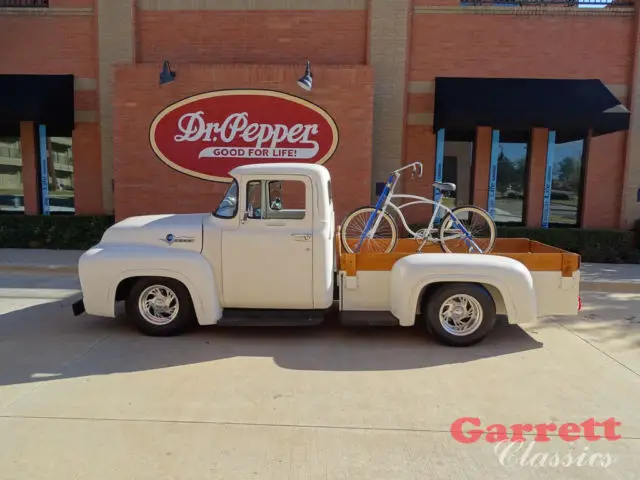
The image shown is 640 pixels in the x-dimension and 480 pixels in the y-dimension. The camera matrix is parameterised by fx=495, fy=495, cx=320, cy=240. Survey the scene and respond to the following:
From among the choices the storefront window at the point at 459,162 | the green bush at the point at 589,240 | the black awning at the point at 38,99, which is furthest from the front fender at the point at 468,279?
the black awning at the point at 38,99

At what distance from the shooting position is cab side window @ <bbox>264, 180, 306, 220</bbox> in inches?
226

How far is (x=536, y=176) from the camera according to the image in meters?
12.5

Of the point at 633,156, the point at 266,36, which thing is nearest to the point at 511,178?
the point at 633,156

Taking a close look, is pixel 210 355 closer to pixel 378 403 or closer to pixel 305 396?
pixel 305 396

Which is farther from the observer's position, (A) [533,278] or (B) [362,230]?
(B) [362,230]

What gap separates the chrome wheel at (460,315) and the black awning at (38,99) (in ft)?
34.9

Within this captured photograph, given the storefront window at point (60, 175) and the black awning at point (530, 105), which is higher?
the black awning at point (530, 105)

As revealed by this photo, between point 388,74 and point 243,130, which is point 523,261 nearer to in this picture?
point 243,130

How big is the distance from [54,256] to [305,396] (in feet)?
29.4

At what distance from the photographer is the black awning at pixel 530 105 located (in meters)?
10.8

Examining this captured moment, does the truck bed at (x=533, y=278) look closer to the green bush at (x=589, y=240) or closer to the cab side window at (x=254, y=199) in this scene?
the cab side window at (x=254, y=199)

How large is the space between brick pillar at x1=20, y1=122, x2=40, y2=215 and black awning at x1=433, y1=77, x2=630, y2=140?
10326 millimetres

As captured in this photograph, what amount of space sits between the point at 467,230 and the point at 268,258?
2.98 metres

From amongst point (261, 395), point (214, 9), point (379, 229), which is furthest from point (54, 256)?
point (261, 395)
